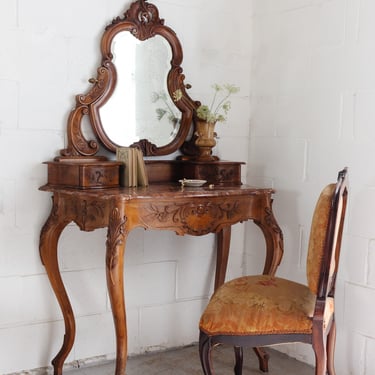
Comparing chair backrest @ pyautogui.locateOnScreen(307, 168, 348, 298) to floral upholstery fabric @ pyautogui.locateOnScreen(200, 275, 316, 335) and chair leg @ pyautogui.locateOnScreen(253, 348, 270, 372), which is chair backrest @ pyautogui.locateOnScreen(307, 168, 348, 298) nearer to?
floral upholstery fabric @ pyautogui.locateOnScreen(200, 275, 316, 335)

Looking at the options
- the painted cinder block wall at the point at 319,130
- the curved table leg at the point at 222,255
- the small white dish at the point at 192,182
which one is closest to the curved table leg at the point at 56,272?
the small white dish at the point at 192,182

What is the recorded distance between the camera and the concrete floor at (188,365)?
10.1ft

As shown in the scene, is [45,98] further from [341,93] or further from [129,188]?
[341,93]

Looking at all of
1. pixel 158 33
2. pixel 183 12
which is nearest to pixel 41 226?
pixel 158 33

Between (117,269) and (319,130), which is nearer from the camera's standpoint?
(117,269)

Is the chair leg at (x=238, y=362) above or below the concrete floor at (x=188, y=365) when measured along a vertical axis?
above

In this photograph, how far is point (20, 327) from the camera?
9.59 feet

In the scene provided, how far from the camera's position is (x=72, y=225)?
305 cm

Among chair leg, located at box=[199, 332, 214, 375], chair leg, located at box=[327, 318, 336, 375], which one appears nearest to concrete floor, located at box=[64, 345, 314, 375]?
chair leg, located at box=[327, 318, 336, 375]

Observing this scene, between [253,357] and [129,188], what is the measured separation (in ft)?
3.95

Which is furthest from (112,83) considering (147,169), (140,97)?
(147,169)

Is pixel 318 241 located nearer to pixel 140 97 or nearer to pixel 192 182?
pixel 192 182

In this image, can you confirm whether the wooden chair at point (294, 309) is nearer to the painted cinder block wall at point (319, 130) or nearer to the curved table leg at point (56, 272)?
the painted cinder block wall at point (319, 130)

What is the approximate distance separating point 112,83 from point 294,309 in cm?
140
